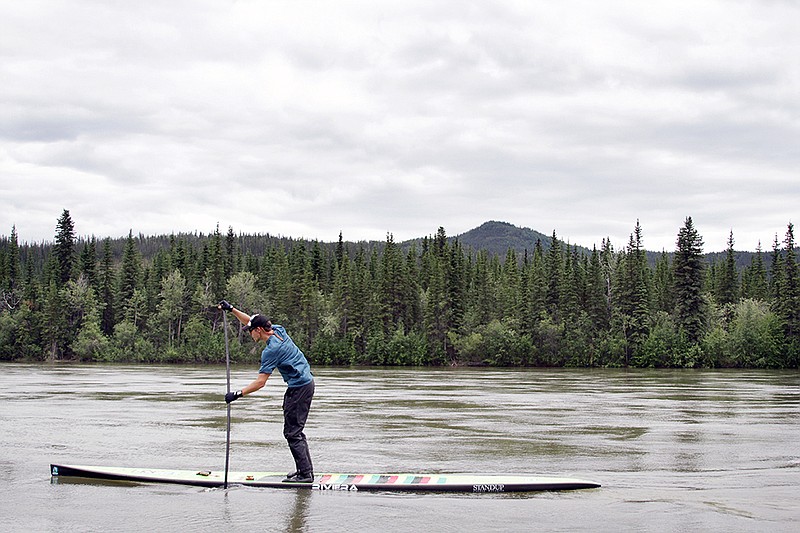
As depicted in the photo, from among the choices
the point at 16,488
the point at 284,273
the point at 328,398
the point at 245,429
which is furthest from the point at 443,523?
the point at 284,273

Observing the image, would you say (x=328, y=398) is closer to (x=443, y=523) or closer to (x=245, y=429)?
(x=245, y=429)

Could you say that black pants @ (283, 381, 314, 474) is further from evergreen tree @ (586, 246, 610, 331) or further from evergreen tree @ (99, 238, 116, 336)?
evergreen tree @ (99, 238, 116, 336)

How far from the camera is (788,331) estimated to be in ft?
303

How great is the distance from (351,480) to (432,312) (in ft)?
332

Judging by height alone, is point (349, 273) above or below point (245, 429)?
above

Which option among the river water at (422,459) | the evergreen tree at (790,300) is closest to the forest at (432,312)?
the evergreen tree at (790,300)

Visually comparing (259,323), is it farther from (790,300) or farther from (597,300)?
(597,300)

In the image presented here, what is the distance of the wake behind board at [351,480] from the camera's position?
1309cm

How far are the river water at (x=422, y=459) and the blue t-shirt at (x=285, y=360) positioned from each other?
177cm

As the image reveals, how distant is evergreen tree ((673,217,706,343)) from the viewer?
9856 centimetres

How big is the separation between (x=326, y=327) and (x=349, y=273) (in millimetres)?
9287

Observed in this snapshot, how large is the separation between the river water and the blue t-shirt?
177 centimetres

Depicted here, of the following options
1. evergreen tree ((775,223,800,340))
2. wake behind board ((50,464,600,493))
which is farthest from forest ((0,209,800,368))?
wake behind board ((50,464,600,493))

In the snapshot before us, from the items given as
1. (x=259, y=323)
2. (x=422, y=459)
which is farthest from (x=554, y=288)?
(x=259, y=323)
